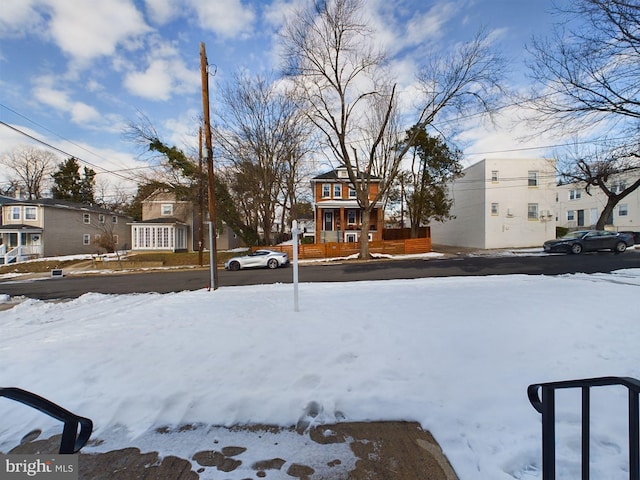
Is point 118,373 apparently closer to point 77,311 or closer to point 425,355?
point 425,355

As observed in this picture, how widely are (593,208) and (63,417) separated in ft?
151

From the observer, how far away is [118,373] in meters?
3.47

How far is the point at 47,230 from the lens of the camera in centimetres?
2738

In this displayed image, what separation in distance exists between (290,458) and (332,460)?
1.07 ft

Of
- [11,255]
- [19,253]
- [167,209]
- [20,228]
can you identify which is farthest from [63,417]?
[20,228]

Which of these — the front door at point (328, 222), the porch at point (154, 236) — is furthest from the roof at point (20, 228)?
the front door at point (328, 222)

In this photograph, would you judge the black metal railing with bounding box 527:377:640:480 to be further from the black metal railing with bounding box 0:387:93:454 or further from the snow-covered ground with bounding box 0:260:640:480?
the black metal railing with bounding box 0:387:93:454

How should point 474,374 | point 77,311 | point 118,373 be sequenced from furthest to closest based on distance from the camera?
point 77,311
point 118,373
point 474,374

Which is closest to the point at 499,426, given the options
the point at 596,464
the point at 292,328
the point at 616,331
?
the point at 596,464

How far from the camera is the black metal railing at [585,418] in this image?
1.34 m

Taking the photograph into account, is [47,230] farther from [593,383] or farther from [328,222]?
[593,383]

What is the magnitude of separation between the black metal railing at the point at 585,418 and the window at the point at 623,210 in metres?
41.9

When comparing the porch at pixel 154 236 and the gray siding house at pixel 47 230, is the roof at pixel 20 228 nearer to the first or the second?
the gray siding house at pixel 47 230

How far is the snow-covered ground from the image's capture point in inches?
94.9
